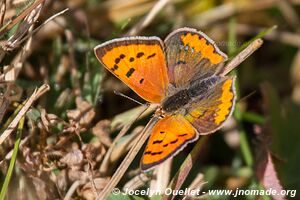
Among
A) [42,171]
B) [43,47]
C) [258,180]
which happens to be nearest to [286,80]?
[258,180]

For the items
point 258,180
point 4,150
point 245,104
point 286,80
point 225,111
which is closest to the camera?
point 225,111

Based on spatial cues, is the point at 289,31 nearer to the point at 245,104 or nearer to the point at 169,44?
the point at 245,104

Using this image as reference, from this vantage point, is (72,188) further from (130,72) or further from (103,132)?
(130,72)

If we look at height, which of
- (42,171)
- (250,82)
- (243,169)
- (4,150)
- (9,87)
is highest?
(9,87)

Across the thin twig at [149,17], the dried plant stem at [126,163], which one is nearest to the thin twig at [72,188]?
the dried plant stem at [126,163]

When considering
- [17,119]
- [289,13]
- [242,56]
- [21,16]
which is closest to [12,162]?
[17,119]

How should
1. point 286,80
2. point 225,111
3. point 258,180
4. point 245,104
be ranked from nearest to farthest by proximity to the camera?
point 225,111 < point 258,180 < point 245,104 < point 286,80
